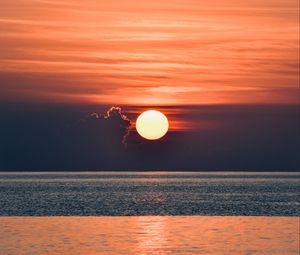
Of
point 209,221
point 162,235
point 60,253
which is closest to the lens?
point 60,253

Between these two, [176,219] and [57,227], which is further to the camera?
[176,219]

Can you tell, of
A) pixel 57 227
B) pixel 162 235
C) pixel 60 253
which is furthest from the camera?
pixel 57 227

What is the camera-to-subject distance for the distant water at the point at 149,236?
193ft

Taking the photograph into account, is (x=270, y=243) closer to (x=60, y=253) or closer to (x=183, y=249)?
(x=183, y=249)

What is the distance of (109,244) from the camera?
62531mm

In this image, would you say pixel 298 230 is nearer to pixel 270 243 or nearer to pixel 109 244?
pixel 270 243

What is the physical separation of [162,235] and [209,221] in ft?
56.7

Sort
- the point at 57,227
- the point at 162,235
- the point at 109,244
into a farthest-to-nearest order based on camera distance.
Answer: the point at 57,227 < the point at 162,235 < the point at 109,244

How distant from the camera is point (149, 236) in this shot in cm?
6844

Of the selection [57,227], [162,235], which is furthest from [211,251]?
[57,227]

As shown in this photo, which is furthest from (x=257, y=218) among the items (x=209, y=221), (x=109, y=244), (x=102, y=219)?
(x=109, y=244)

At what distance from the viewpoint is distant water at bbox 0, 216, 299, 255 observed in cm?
5872

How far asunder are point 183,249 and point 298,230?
18.2 metres

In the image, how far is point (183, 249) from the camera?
5934cm
